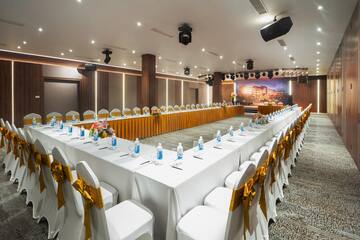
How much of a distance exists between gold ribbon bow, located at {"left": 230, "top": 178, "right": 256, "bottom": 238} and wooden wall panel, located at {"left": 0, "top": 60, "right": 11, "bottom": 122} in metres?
10.8

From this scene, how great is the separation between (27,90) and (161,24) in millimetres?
7841

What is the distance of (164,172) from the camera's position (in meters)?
1.92

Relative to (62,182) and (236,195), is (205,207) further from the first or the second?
(62,182)

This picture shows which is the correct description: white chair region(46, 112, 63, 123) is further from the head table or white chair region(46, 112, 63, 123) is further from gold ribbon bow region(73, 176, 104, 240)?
gold ribbon bow region(73, 176, 104, 240)

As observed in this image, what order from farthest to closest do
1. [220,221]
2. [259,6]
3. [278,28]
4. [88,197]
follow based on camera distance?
[278,28]
[259,6]
[220,221]
[88,197]

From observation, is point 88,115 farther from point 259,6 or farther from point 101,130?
point 259,6

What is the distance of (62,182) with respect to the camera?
184 cm

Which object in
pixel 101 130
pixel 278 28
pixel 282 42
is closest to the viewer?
pixel 101 130

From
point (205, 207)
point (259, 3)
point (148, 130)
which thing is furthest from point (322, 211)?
point (148, 130)

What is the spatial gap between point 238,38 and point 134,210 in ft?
20.4

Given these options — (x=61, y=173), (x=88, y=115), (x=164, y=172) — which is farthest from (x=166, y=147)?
(x=61, y=173)

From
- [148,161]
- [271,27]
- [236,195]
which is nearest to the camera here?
[236,195]

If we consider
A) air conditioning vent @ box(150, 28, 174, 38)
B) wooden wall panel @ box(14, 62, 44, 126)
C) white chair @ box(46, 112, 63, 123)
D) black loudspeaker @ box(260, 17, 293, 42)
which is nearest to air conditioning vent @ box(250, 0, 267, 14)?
black loudspeaker @ box(260, 17, 293, 42)

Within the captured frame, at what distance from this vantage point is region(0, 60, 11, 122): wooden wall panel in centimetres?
860
